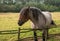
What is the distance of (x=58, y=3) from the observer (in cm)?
4925

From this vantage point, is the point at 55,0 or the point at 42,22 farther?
the point at 55,0

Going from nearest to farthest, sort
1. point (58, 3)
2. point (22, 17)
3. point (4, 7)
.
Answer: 1. point (22, 17)
2. point (4, 7)
3. point (58, 3)

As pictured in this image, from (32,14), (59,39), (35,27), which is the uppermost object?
(32,14)

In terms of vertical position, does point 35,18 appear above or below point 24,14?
below

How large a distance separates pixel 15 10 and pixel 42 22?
30667 mm

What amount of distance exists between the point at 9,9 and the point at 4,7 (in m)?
1.15

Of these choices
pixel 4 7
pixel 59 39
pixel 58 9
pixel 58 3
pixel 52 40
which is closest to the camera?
pixel 52 40

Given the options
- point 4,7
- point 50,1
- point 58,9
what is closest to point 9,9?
point 4,7

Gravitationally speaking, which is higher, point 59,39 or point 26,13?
point 26,13

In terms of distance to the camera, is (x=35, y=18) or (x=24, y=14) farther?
(x=35, y=18)

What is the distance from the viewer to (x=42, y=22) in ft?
25.7

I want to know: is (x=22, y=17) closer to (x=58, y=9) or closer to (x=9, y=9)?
(x=9, y=9)

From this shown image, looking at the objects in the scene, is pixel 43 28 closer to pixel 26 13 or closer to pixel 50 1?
pixel 26 13

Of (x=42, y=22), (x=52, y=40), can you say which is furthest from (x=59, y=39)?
(x=42, y=22)
